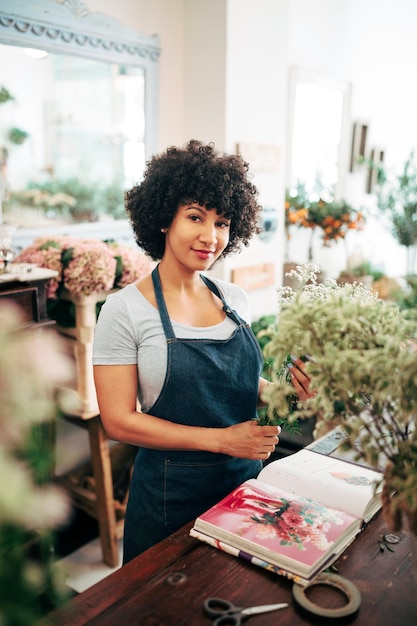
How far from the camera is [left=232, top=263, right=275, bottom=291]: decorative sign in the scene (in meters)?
3.95

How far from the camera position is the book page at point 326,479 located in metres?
1.45

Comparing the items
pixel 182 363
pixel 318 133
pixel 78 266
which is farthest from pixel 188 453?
pixel 318 133

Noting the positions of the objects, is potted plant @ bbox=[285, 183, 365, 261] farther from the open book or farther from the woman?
the open book

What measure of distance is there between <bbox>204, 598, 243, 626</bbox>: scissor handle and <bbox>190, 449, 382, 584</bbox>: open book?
0.43ft

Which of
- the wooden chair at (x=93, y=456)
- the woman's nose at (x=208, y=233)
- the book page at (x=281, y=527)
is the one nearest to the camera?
the book page at (x=281, y=527)

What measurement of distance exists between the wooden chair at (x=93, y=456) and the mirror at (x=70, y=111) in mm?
660

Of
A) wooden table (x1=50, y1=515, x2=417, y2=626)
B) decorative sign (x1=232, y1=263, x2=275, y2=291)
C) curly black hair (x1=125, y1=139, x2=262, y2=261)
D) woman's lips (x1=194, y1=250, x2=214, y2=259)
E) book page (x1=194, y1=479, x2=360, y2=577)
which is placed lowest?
wooden table (x1=50, y1=515, x2=417, y2=626)

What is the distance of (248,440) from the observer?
60.5 inches

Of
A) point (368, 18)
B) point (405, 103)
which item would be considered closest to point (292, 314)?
point (368, 18)

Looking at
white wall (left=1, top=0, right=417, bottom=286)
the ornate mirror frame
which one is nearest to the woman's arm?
white wall (left=1, top=0, right=417, bottom=286)

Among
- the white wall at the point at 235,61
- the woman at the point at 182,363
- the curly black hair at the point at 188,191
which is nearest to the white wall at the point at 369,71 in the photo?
the white wall at the point at 235,61

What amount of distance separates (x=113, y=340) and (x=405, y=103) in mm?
6112

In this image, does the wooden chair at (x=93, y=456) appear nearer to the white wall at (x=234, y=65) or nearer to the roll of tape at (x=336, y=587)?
the white wall at (x=234, y=65)

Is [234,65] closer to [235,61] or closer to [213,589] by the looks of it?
[235,61]
